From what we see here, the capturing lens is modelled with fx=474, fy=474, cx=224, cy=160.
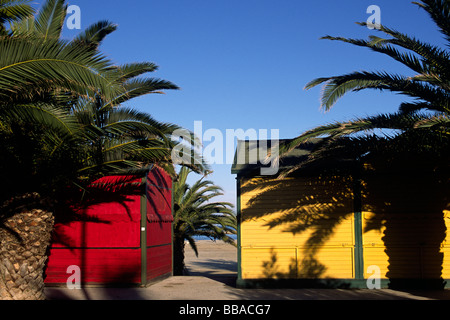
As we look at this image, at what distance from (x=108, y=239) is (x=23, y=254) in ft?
12.0

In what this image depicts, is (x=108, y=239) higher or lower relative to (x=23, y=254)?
higher

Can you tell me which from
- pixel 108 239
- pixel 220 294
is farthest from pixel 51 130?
pixel 220 294

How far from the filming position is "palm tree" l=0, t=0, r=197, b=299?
7324mm

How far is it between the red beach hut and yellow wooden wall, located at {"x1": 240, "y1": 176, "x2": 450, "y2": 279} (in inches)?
108

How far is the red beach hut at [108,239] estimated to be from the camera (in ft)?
42.0

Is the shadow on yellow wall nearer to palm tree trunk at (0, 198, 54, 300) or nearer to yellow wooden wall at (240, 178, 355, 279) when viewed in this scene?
yellow wooden wall at (240, 178, 355, 279)

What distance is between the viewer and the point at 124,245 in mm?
12867

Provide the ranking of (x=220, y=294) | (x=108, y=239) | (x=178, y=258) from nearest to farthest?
(x=220, y=294), (x=108, y=239), (x=178, y=258)

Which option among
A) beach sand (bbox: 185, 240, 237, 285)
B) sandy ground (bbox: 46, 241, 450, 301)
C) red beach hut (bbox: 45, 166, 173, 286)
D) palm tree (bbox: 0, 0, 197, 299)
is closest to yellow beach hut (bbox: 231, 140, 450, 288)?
sandy ground (bbox: 46, 241, 450, 301)

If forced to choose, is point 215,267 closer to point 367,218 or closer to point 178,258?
point 178,258

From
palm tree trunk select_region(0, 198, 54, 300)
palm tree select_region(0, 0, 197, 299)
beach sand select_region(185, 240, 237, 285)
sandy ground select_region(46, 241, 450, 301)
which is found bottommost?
beach sand select_region(185, 240, 237, 285)

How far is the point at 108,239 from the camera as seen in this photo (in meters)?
12.9

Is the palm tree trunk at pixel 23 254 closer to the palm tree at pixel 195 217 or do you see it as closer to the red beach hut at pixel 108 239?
the red beach hut at pixel 108 239
